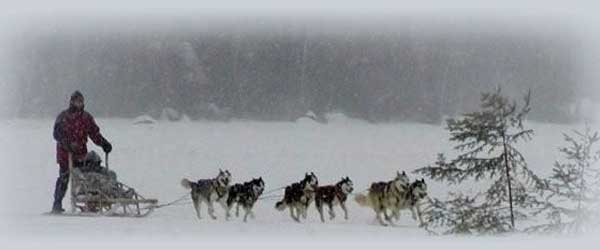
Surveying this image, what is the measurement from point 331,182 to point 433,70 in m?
1.45

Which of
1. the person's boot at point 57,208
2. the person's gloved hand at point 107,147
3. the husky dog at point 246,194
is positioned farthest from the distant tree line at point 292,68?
the person's boot at point 57,208

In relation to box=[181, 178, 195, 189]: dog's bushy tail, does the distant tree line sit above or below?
above

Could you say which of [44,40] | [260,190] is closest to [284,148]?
[260,190]

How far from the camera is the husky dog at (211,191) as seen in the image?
8258 millimetres

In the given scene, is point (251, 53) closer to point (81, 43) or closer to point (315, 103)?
point (315, 103)

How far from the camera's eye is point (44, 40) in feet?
28.0

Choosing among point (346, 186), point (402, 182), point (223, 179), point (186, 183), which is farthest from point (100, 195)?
point (402, 182)

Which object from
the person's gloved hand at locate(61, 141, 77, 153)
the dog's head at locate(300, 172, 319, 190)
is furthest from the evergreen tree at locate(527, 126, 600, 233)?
the person's gloved hand at locate(61, 141, 77, 153)

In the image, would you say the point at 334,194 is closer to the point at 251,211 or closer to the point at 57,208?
the point at 251,211

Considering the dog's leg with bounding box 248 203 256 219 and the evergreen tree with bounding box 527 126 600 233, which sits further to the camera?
the dog's leg with bounding box 248 203 256 219

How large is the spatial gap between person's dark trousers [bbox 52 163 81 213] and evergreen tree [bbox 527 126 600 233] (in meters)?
4.17

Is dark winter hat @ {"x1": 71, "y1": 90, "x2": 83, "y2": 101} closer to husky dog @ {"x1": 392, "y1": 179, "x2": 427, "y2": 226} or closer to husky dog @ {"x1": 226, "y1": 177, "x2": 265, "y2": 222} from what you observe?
husky dog @ {"x1": 226, "y1": 177, "x2": 265, "y2": 222}

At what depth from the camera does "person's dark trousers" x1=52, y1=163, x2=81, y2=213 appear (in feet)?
26.8

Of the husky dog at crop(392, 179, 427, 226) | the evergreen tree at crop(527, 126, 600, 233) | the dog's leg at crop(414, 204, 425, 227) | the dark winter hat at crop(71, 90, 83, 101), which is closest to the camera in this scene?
the evergreen tree at crop(527, 126, 600, 233)
